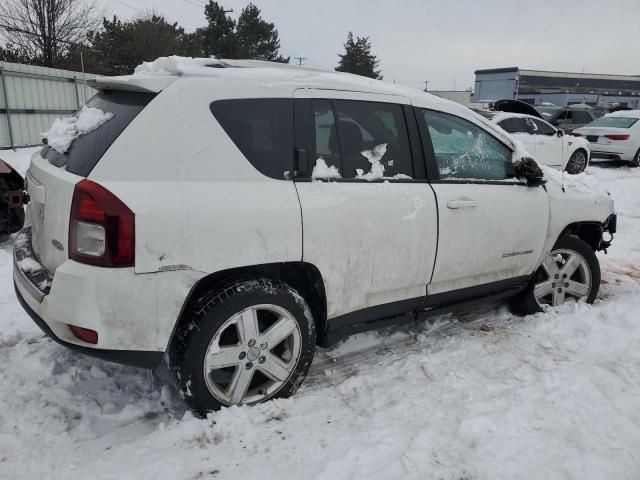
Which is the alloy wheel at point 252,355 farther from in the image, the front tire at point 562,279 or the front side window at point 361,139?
the front tire at point 562,279

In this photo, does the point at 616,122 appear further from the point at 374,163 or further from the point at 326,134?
the point at 326,134

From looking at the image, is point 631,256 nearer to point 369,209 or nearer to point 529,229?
point 529,229

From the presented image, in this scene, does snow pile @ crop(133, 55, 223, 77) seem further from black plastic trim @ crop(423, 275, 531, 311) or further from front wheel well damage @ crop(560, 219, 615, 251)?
front wheel well damage @ crop(560, 219, 615, 251)

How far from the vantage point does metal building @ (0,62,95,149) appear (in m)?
12.9

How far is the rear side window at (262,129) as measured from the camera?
2.79 m

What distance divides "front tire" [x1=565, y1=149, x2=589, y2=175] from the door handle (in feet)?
36.6

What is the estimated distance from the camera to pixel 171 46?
3266cm

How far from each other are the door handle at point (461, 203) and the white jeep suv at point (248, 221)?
0.04ft

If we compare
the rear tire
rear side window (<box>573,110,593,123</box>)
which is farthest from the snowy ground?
rear side window (<box>573,110,593,123</box>)

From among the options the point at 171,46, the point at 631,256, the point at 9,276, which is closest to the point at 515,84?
the point at 171,46

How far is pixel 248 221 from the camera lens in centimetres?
270

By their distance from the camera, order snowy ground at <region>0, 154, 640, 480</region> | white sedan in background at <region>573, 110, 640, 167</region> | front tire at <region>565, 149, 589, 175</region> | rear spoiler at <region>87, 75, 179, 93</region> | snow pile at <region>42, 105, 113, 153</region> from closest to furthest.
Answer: snowy ground at <region>0, 154, 640, 480</region>
rear spoiler at <region>87, 75, 179, 93</region>
snow pile at <region>42, 105, 113, 153</region>
front tire at <region>565, 149, 589, 175</region>
white sedan in background at <region>573, 110, 640, 167</region>

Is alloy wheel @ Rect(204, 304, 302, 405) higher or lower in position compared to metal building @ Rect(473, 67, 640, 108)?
lower

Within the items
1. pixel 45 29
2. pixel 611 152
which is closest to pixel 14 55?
pixel 45 29
